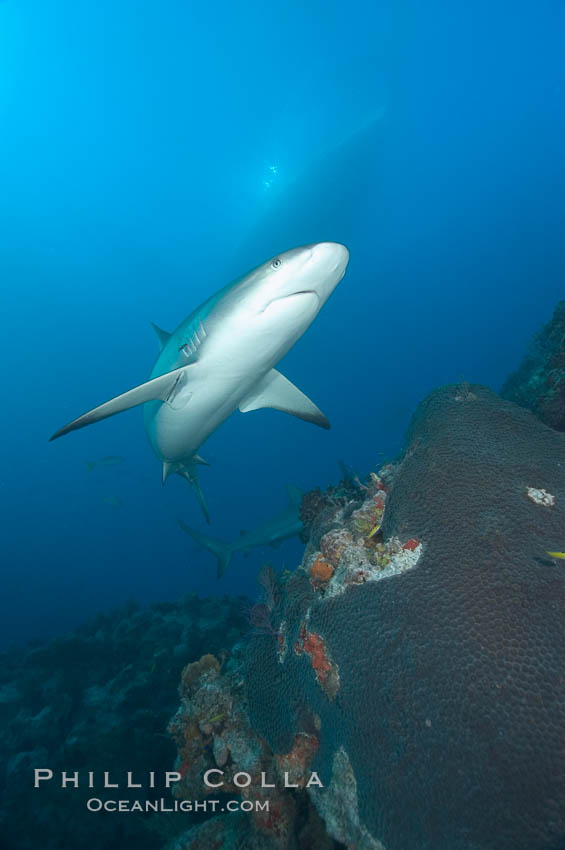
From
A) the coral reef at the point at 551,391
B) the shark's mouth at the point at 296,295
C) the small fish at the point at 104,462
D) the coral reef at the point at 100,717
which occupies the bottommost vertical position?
the coral reef at the point at 100,717

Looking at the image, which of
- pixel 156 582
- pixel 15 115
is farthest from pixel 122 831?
pixel 156 582

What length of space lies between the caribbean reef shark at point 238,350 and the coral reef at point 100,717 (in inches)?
153

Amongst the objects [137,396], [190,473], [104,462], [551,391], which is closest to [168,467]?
[190,473]

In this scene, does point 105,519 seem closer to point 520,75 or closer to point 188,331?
point 188,331

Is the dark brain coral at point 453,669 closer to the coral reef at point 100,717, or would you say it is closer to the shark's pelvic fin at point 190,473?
the coral reef at point 100,717

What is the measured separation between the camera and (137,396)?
444 centimetres

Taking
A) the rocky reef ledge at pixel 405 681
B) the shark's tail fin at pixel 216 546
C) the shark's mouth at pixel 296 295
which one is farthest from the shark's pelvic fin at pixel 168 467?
the shark's mouth at pixel 296 295

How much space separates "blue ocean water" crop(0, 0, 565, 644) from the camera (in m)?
35.5

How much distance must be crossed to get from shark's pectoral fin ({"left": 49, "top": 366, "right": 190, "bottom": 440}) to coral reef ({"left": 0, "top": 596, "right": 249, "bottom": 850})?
12.9 feet

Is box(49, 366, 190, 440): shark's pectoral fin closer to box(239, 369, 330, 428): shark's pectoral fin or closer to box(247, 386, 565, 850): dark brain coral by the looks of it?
box(239, 369, 330, 428): shark's pectoral fin

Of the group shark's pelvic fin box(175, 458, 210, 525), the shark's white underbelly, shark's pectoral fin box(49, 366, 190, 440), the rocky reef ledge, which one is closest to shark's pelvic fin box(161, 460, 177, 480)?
shark's pelvic fin box(175, 458, 210, 525)

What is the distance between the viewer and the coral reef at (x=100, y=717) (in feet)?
19.7

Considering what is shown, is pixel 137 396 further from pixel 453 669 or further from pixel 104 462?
pixel 104 462

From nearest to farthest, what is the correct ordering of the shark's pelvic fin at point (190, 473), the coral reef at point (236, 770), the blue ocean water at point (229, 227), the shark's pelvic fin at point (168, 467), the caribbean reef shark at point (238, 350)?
the caribbean reef shark at point (238, 350)
the coral reef at point (236, 770)
the shark's pelvic fin at point (168, 467)
the shark's pelvic fin at point (190, 473)
the blue ocean water at point (229, 227)
